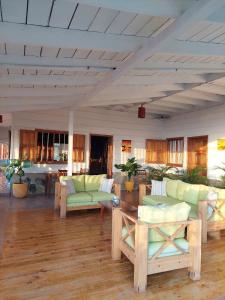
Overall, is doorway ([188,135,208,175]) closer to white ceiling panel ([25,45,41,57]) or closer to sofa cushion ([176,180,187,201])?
sofa cushion ([176,180,187,201])

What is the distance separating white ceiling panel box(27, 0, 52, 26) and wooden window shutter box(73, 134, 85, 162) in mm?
6457

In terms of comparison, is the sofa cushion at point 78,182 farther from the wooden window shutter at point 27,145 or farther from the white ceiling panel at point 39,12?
the white ceiling panel at point 39,12

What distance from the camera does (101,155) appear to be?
1141 cm

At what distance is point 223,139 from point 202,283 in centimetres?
543

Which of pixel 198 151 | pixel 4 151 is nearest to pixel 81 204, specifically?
pixel 198 151

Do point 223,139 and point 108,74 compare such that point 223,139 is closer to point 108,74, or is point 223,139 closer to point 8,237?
point 108,74

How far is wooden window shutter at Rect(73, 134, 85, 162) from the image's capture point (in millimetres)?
8500

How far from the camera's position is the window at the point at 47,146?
7.73 metres

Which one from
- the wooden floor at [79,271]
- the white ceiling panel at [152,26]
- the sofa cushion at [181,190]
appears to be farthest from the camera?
the sofa cushion at [181,190]

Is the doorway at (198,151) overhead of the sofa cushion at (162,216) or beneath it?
overhead

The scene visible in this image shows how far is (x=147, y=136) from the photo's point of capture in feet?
32.3

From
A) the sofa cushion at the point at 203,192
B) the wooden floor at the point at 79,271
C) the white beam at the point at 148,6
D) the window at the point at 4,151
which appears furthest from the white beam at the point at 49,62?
the window at the point at 4,151

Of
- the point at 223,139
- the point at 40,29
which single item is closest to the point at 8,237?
the point at 40,29

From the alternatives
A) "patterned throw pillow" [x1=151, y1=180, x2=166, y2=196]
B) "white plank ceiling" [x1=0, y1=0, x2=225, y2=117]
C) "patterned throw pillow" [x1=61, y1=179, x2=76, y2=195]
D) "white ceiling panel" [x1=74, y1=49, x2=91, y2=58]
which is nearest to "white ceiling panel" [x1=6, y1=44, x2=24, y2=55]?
"white plank ceiling" [x1=0, y1=0, x2=225, y2=117]
